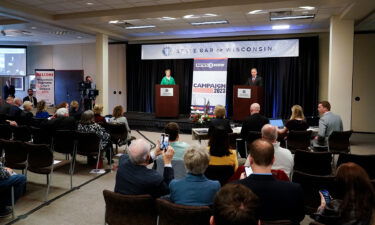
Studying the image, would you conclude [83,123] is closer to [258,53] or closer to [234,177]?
[234,177]

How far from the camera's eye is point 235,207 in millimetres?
1473

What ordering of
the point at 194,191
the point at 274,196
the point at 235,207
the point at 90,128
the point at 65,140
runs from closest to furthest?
1. the point at 235,207
2. the point at 274,196
3. the point at 194,191
4. the point at 65,140
5. the point at 90,128

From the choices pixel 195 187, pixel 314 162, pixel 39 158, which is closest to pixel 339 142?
pixel 314 162

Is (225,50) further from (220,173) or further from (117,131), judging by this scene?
(220,173)

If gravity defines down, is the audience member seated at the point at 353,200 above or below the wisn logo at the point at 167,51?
below

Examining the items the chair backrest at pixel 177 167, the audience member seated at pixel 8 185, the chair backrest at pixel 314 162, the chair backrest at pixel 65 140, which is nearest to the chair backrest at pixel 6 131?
the chair backrest at pixel 65 140

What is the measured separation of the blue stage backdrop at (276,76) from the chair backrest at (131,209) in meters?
8.58

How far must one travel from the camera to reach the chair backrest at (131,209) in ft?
7.66

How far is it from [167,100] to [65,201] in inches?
239

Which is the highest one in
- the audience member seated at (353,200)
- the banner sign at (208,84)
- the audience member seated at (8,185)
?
the banner sign at (208,84)

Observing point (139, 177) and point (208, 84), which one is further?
point (208, 84)

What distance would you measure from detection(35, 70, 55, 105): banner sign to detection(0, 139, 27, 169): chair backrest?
9.73 metres

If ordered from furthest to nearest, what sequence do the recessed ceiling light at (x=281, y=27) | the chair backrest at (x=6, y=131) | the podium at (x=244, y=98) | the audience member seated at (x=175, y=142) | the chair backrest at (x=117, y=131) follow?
the recessed ceiling light at (x=281, y=27)
the podium at (x=244, y=98)
the chair backrest at (x=117, y=131)
the chair backrest at (x=6, y=131)
the audience member seated at (x=175, y=142)

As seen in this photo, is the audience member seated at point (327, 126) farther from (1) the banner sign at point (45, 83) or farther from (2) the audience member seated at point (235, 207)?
(1) the banner sign at point (45, 83)
